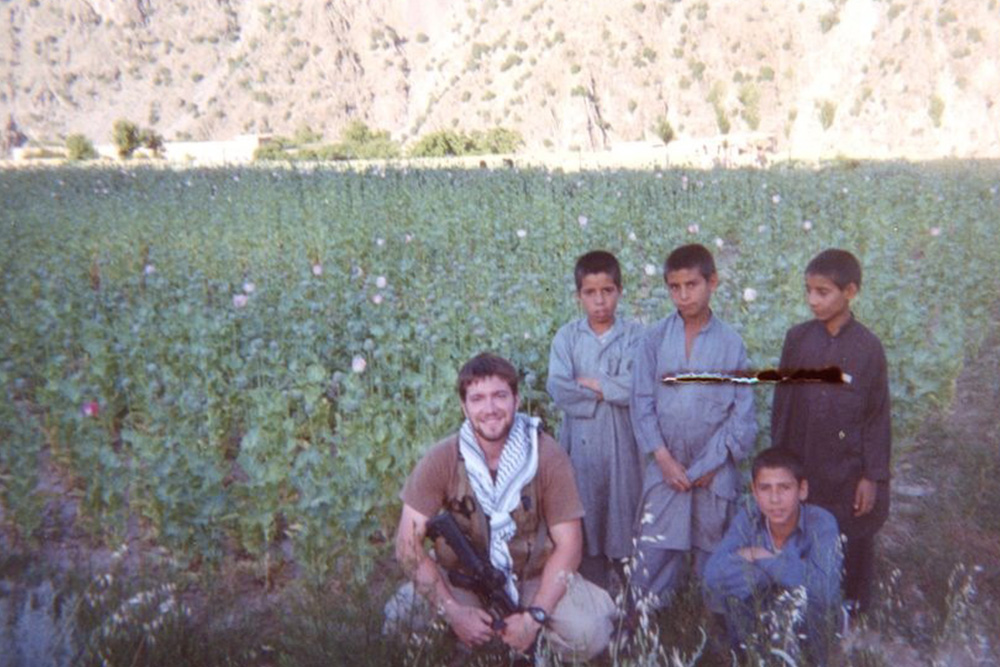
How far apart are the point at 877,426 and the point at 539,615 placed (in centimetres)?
132

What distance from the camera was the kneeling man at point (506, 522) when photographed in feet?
10.2

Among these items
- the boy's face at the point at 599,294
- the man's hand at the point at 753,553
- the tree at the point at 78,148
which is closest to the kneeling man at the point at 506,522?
the man's hand at the point at 753,553

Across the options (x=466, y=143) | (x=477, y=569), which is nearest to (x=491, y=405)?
(x=477, y=569)

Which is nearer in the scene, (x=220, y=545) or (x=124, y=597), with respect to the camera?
(x=124, y=597)

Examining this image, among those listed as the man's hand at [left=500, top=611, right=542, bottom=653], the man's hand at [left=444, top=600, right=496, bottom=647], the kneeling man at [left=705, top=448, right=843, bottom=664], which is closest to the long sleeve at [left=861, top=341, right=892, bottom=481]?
the kneeling man at [left=705, top=448, right=843, bottom=664]

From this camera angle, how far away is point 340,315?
21.4 ft

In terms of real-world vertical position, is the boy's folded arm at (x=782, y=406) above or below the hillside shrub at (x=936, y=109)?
below

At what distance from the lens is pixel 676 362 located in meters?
3.49

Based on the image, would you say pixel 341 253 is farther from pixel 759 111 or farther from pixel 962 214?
pixel 759 111

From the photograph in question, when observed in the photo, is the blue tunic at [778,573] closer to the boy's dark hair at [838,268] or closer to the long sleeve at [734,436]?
the long sleeve at [734,436]

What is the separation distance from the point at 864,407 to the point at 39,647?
8.92 feet

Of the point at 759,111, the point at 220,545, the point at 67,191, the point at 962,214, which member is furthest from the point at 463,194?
the point at 759,111

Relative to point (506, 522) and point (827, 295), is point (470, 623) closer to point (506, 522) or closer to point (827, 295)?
point (506, 522)

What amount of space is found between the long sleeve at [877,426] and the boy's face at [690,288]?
59 cm
